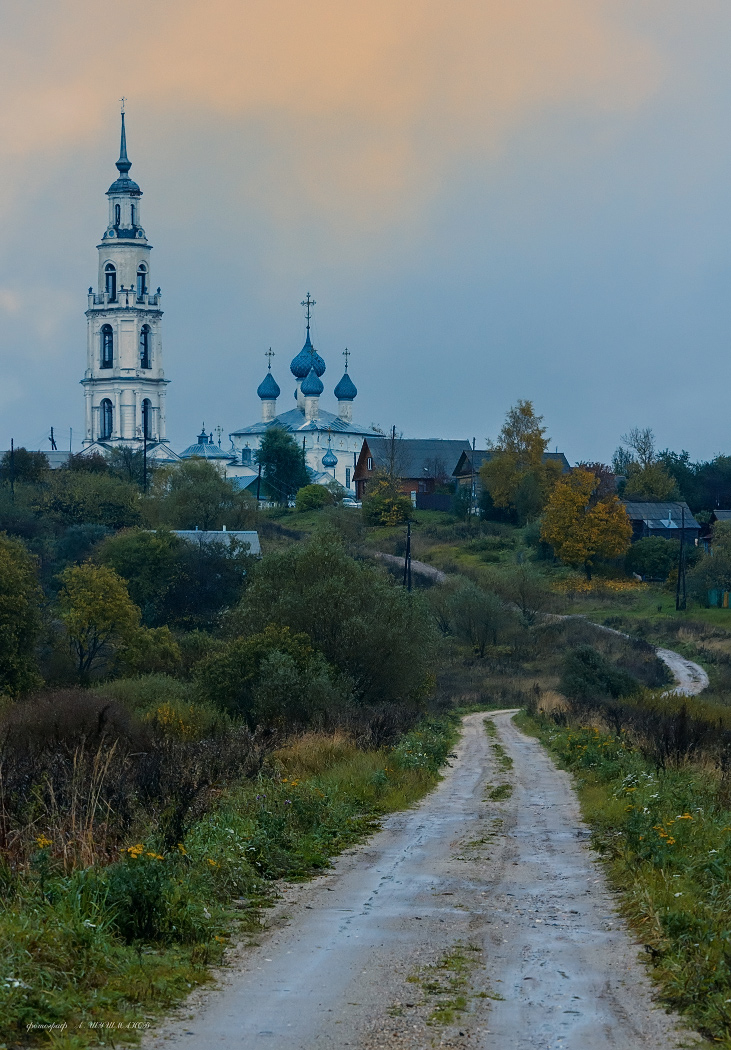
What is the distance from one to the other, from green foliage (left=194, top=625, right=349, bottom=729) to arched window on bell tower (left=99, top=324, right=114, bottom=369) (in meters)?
107

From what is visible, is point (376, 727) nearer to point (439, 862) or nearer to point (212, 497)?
point (439, 862)

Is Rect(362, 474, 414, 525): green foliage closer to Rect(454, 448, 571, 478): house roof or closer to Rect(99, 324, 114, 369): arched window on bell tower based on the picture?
Rect(454, 448, 571, 478): house roof

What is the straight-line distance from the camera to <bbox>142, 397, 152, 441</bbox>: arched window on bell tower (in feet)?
441

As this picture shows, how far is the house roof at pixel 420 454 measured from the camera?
345ft

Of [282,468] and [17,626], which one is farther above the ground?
[282,468]

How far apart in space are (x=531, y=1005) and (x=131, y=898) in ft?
8.44

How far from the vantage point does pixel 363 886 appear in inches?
431

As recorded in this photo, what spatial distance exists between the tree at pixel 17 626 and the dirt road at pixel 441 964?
91.4ft

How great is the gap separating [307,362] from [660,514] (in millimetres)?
55324

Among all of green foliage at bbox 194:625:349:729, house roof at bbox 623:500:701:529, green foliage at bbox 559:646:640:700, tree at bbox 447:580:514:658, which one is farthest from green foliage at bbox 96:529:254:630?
house roof at bbox 623:500:701:529

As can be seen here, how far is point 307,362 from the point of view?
132 metres

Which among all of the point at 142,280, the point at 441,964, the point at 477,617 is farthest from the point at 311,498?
the point at 441,964

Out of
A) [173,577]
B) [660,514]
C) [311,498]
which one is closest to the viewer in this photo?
[173,577]

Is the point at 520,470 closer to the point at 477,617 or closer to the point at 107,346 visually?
the point at 477,617
